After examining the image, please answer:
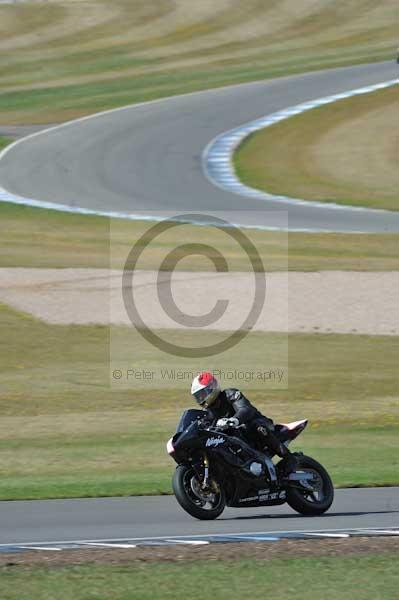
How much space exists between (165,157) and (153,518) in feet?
108

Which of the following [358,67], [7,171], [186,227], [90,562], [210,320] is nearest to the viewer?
[90,562]

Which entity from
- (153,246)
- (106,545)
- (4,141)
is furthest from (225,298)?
(4,141)

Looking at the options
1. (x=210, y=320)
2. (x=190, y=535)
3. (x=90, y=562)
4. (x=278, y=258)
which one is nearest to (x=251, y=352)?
(x=210, y=320)

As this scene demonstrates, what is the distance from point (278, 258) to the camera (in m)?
31.3

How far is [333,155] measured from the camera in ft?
149

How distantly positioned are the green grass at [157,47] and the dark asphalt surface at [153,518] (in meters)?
41.3

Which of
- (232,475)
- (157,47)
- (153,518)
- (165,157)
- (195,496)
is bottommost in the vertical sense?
(153,518)

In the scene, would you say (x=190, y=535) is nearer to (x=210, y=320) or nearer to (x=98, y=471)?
(x=98, y=471)

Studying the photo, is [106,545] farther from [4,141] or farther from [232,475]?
[4,141]

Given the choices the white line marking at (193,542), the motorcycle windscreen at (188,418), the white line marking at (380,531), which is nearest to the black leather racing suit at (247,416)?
the motorcycle windscreen at (188,418)

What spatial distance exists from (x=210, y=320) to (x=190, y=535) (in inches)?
525

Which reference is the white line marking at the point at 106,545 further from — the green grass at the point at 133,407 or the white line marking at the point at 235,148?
the white line marking at the point at 235,148

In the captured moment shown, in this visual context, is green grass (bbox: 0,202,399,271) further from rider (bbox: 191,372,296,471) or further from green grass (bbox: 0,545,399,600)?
green grass (bbox: 0,545,399,600)

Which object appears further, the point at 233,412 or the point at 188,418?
the point at 233,412
